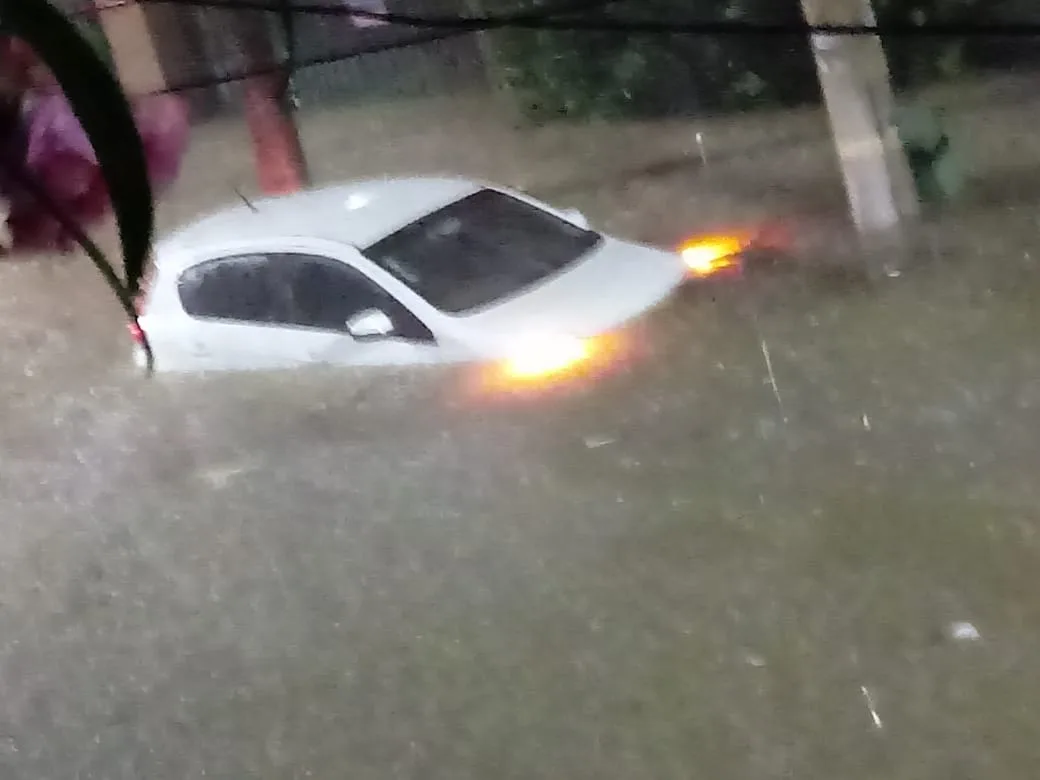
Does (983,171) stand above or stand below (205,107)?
below

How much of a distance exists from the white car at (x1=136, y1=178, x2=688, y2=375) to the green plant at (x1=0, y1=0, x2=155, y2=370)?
23 cm

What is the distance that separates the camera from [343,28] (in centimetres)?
55

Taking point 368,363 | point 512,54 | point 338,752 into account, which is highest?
point 512,54

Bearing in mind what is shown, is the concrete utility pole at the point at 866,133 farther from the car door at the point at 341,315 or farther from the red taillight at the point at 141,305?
Answer: the red taillight at the point at 141,305

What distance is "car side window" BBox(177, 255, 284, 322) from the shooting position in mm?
551

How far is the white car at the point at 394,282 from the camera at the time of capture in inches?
20.9

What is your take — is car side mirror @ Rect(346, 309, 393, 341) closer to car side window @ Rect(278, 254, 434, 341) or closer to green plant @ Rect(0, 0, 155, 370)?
car side window @ Rect(278, 254, 434, 341)

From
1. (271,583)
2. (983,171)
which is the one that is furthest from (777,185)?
(271,583)

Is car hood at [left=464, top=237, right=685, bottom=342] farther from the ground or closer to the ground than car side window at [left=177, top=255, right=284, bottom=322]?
closer to the ground

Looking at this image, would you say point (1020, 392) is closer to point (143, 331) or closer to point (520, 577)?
point (520, 577)

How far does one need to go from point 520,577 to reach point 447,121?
22cm

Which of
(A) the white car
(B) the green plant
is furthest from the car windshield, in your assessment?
(B) the green plant

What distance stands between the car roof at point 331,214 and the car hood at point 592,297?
2.5 inches

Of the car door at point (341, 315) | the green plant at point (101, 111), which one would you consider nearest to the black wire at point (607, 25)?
the car door at point (341, 315)
